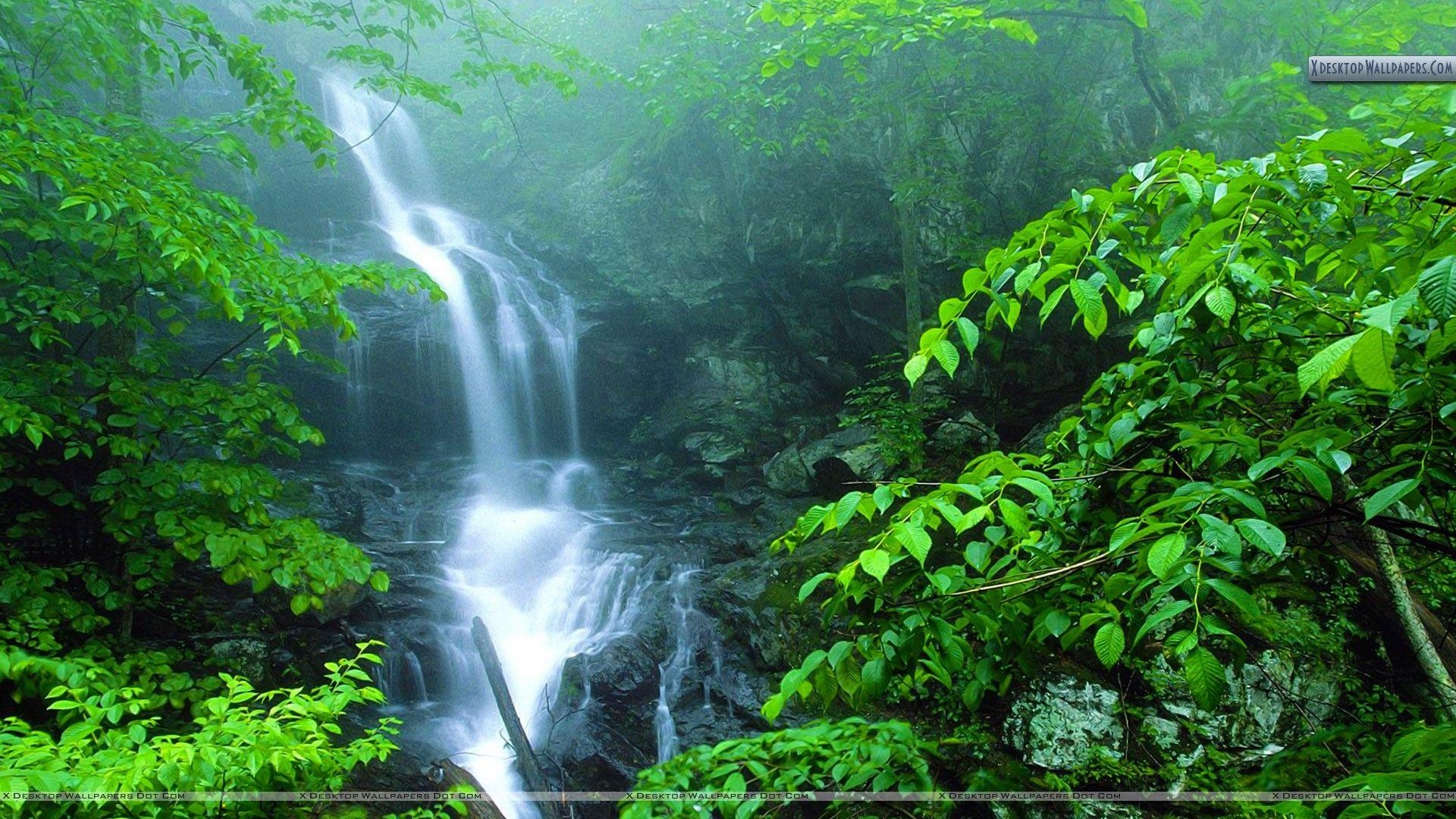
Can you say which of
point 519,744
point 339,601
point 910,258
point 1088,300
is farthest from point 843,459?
point 1088,300

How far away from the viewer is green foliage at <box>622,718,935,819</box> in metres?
1.78

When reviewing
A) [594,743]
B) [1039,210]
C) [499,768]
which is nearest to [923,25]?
[1039,210]

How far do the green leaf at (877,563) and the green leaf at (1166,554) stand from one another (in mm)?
404

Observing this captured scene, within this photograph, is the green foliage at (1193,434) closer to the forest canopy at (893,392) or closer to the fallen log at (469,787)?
the forest canopy at (893,392)

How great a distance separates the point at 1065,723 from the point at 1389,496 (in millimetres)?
3699

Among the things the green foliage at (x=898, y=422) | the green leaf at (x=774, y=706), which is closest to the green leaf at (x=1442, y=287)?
the green leaf at (x=774, y=706)

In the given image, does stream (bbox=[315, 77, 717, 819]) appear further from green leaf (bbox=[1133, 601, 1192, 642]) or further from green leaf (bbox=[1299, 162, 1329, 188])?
green leaf (bbox=[1299, 162, 1329, 188])

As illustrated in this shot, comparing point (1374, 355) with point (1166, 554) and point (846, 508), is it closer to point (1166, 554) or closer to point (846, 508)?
point (1166, 554)

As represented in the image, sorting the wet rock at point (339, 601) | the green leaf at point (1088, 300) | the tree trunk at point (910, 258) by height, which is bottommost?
the wet rock at point (339, 601)

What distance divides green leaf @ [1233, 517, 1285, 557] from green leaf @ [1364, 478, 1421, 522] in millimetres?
120

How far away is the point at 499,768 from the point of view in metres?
6.04

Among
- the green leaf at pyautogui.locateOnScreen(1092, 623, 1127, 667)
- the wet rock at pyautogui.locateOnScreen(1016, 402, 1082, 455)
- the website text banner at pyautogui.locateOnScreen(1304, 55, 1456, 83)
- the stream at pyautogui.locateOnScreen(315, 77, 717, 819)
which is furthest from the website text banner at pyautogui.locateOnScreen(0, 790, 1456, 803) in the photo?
the wet rock at pyautogui.locateOnScreen(1016, 402, 1082, 455)

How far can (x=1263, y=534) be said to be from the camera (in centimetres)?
108

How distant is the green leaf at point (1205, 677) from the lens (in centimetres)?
107
